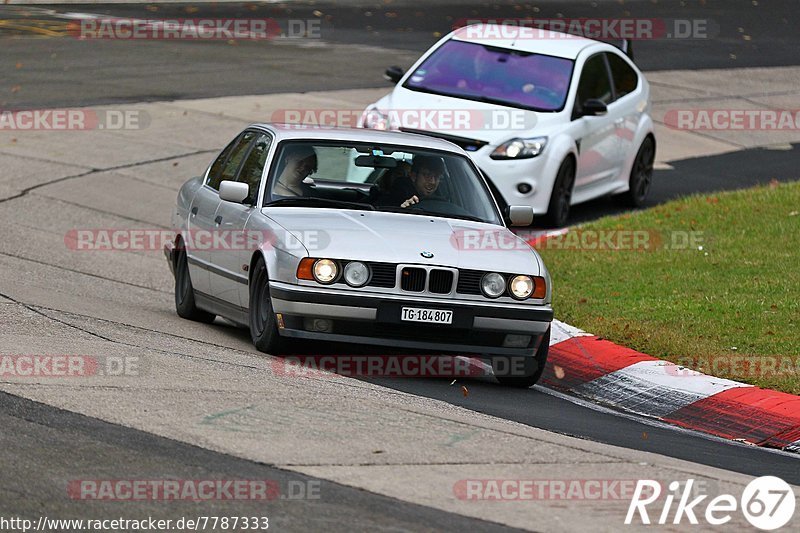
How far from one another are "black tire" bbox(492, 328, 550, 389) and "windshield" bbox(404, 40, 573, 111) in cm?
671

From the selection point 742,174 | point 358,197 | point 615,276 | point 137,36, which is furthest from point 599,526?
point 137,36

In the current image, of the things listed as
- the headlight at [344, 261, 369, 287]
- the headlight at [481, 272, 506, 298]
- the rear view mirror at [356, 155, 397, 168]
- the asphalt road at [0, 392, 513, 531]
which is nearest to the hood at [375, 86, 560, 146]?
the rear view mirror at [356, 155, 397, 168]

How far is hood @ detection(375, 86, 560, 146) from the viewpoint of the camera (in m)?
15.8

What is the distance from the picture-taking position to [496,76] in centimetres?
1670

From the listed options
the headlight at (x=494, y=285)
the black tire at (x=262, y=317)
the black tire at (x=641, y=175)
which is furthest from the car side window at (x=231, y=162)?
the black tire at (x=641, y=175)

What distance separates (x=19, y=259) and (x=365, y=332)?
4839 millimetres

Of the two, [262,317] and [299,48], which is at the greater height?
[262,317]

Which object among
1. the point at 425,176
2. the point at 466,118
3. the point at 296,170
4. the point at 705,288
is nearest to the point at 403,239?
the point at 425,176

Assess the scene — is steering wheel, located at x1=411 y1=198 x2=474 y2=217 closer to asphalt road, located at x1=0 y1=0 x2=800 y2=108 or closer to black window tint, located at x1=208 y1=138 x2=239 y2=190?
black window tint, located at x1=208 y1=138 x2=239 y2=190

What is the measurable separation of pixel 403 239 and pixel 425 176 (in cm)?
115

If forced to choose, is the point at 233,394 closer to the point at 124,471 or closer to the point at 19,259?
the point at 124,471

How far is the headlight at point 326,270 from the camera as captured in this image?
30.6ft

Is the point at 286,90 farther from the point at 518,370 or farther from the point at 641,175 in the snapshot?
the point at 518,370

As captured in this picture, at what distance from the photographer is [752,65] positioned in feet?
96.1
